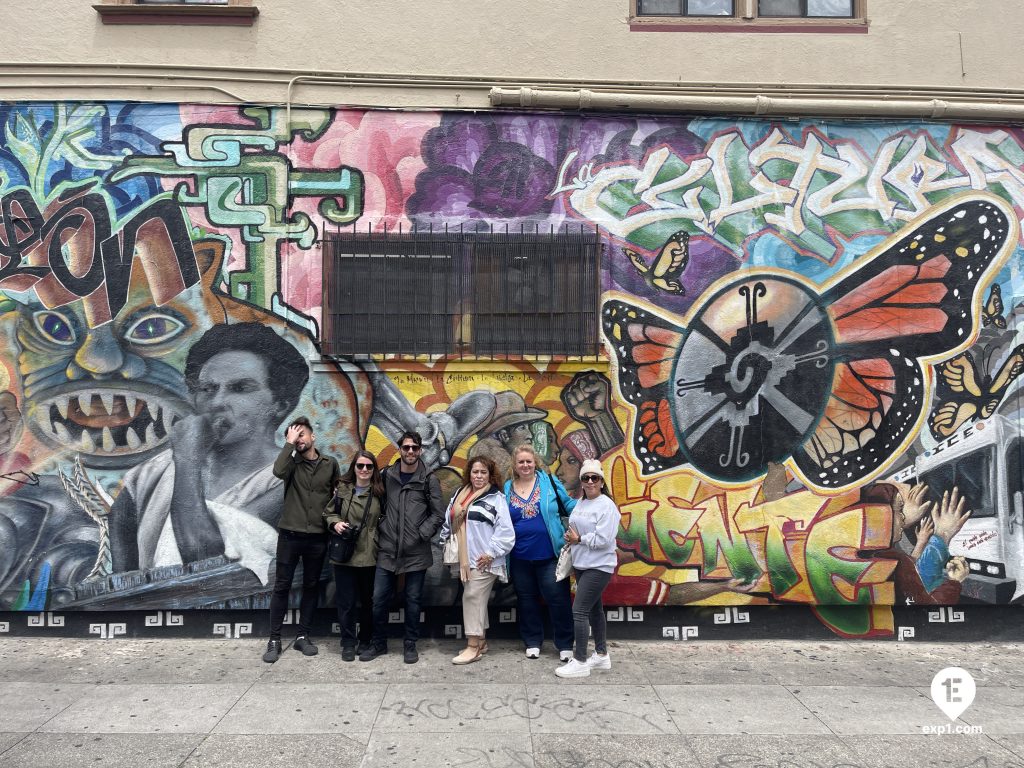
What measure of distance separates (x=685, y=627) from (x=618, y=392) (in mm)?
2106

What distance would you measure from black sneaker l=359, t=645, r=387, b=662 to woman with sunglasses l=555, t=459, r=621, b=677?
1429mm

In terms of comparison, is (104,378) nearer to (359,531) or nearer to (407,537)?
(359,531)

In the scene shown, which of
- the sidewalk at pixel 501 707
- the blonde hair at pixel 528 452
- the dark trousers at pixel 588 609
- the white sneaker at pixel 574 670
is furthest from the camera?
the blonde hair at pixel 528 452

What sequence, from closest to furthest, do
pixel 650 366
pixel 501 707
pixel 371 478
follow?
pixel 501 707
pixel 371 478
pixel 650 366

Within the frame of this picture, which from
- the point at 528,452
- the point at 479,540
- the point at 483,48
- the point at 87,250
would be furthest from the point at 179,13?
the point at 479,540

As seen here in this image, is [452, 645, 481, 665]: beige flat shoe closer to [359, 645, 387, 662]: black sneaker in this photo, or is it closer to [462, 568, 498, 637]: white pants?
[462, 568, 498, 637]: white pants

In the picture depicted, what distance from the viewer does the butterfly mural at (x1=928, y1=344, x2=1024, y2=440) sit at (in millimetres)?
7023

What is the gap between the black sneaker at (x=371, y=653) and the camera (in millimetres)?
6289

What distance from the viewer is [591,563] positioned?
19.9 ft

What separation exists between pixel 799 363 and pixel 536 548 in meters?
2.82

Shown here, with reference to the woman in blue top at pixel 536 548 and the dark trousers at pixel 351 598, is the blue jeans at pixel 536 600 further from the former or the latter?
the dark trousers at pixel 351 598

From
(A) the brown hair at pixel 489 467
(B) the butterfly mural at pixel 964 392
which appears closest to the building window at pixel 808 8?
(B) the butterfly mural at pixel 964 392

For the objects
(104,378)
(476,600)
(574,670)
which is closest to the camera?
(574,670)

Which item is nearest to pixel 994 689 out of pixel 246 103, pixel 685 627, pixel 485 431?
pixel 685 627
